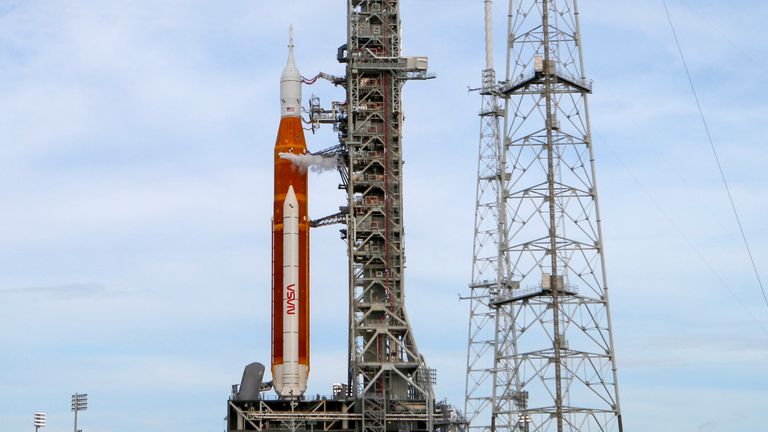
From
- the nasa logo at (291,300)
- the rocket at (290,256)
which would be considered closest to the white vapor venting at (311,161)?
the rocket at (290,256)

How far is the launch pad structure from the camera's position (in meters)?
107

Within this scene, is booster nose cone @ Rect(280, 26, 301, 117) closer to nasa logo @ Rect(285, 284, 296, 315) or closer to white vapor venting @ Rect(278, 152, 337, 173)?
white vapor venting @ Rect(278, 152, 337, 173)

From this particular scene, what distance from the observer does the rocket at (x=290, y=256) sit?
107312 millimetres

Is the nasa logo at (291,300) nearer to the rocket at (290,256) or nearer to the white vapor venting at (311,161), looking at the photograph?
the rocket at (290,256)

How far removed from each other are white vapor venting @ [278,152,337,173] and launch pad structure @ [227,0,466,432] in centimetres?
113

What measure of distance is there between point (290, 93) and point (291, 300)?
1613cm

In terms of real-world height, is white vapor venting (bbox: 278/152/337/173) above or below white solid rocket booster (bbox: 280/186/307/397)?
above

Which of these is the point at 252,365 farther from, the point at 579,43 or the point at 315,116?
the point at 579,43

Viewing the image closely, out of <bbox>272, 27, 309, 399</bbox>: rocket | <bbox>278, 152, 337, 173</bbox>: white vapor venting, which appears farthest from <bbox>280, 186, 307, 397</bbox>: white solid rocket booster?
<bbox>278, 152, 337, 173</bbox>: white vapor venting

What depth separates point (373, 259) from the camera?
110938 millimetres

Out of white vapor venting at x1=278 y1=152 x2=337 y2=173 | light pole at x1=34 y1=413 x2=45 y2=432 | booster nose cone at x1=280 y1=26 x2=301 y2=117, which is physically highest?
booster nose cone at x1=280 y1=26 x2=301 y2=117

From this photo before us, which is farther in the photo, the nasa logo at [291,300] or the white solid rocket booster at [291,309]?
the nasa logo at [291,300]

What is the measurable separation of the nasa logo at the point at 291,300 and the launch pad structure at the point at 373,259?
4.83m

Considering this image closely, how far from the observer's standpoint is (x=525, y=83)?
89.9 metres
